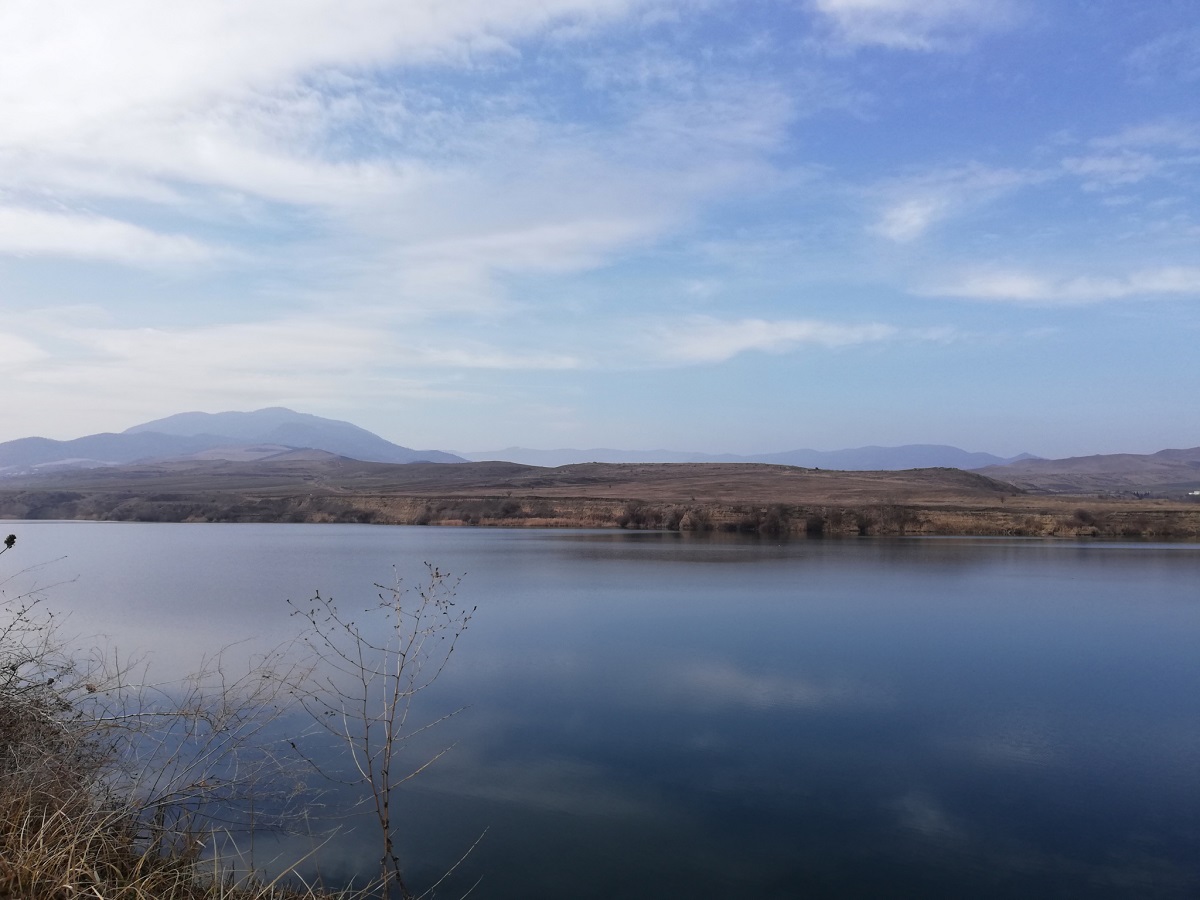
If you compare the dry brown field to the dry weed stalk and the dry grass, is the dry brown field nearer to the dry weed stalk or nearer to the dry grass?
the dry weed stalk

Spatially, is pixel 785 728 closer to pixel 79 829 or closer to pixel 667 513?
pixel 79 829

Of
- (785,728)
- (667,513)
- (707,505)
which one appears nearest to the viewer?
(785,728)

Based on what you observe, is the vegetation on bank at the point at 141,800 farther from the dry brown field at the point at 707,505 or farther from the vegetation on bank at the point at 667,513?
the dry brown field at the point at 707,505

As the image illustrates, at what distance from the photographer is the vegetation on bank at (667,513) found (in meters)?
44.5

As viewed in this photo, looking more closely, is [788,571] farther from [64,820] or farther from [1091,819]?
[64,820]

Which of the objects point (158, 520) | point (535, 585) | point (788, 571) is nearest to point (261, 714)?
point (535, 585)

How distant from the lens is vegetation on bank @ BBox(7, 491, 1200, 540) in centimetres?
4447

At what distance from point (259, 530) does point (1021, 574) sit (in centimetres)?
3954

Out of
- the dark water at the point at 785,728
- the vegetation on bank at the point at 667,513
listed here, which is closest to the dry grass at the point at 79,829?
the dark water at the point at 785,728

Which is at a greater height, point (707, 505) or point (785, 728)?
point (707, 505)

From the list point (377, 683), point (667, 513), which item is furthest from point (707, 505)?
point (377, 683)

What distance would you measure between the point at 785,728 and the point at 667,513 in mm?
38072

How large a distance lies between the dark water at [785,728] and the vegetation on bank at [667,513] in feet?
59.2

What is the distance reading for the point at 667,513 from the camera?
49.6 metres
